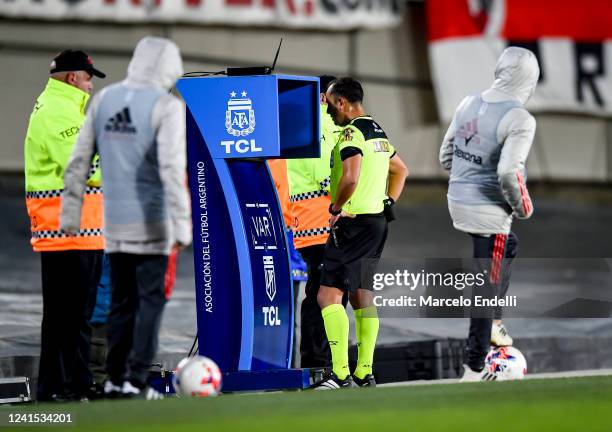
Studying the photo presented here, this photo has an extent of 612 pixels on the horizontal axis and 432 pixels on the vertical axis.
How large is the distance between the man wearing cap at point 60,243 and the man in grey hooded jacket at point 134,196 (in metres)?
1.14

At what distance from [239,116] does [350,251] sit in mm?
1324

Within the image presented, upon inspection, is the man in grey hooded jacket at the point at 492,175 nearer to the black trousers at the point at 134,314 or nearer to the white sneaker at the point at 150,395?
the white sneaker at the point at 150,395

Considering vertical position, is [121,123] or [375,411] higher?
[121,123]

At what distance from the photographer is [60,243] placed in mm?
8812

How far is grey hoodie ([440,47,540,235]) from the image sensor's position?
9.51 m

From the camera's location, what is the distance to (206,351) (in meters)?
8.91

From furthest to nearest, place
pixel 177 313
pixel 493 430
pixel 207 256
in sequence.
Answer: pixel 177 313 < pixel 207 256 < pixel 493 430

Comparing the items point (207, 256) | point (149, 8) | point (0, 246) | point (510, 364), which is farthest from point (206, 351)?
point (149, 8)

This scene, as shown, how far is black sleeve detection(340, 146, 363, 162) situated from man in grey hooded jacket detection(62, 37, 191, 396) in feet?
5.69

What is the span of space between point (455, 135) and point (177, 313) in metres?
3.60

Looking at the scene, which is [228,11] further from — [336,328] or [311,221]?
[336,328]

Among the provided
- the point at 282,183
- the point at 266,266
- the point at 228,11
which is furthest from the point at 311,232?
the point at 228,11

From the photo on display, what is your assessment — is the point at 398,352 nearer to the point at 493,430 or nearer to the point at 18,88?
the point at 493,430

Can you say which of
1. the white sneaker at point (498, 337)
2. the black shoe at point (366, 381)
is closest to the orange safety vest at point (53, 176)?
the black shoe at point (366, 381)
